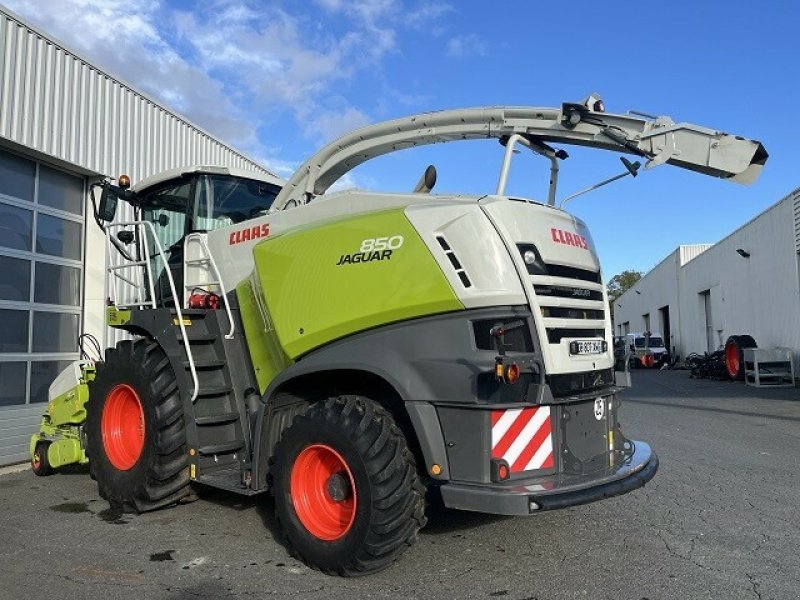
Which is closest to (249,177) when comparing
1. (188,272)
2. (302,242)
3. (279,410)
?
(188,272)

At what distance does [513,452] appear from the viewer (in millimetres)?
3996

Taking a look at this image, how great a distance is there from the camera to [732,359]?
22.8 metres

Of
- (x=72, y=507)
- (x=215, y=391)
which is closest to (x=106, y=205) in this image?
(x=215, y=391)

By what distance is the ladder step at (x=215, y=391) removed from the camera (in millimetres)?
5205

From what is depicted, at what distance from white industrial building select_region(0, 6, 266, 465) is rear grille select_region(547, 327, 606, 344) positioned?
7.28m

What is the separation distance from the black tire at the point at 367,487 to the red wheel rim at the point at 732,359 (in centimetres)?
2150

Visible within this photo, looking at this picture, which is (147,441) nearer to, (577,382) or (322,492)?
(322,492)

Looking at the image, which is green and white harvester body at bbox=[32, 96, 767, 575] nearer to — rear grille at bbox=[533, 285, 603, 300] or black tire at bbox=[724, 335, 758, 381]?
rear grille at bbox=[533, 285, 603, 300]

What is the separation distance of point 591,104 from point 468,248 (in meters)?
1.72

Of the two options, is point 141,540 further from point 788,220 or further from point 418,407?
point 788,220

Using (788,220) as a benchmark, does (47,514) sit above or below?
below

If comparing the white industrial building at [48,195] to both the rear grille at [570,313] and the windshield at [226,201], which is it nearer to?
the windshield at [226,201]

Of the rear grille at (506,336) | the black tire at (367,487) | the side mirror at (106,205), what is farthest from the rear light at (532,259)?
the side mirror at (106,205)

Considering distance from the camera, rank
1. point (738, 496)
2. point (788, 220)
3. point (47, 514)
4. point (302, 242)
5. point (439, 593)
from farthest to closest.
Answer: point (788, 220) → point (738, 496) → point (47, 514) → point (302, 242) → point (439, 593)
